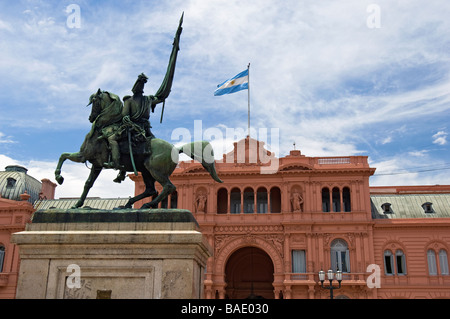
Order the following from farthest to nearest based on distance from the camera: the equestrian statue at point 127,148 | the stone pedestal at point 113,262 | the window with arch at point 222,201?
the window with arch at point 222,201
the equestrian statue at point 127,148
the stone pedestal at point 113,262

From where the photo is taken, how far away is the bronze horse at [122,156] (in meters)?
10.4

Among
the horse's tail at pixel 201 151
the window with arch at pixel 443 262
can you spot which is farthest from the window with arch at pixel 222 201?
the horse's tail at pixel 201 151

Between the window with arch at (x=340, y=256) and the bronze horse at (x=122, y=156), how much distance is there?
3327 cm

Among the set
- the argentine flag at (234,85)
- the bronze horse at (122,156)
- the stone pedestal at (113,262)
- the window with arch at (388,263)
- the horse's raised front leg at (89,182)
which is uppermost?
the argentine flag at (234,85)

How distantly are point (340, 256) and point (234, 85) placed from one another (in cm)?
1728

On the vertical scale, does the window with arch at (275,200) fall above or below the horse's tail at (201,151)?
above

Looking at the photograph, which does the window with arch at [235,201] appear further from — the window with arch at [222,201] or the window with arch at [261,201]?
the window with arch at [261,201]

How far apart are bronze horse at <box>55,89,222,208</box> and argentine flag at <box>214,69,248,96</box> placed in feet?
96.9

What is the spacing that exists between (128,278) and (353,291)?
34.7 metres

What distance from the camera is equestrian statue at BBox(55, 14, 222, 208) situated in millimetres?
10359
